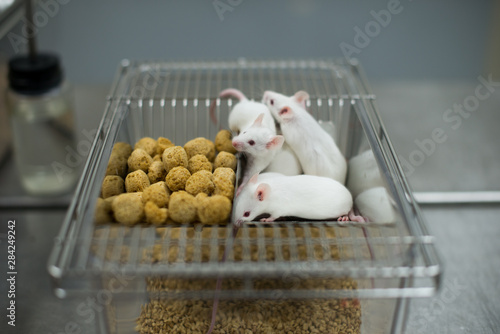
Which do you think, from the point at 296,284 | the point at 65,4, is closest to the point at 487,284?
the point at 296,284

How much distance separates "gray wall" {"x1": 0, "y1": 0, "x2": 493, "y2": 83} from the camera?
161 centimetres

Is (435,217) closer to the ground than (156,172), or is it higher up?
closer to the ground

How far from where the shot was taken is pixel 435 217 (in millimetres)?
1037

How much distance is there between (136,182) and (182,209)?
0.33 ft

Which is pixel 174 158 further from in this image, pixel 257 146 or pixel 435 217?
pixel 435 217

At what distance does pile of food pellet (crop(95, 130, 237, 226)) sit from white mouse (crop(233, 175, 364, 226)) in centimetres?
3

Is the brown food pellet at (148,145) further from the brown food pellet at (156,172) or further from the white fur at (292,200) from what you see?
the white fur at (292,200)

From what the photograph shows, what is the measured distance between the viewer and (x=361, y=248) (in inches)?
25.1

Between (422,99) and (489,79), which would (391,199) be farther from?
(489,79)

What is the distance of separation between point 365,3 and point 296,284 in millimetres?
1195

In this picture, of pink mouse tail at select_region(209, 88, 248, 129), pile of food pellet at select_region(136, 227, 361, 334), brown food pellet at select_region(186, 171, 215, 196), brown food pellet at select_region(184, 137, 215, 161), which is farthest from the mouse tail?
pile of food pellet at select_region(136, 227, 361, 334)

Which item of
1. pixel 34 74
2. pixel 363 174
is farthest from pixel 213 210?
pixel 34 74

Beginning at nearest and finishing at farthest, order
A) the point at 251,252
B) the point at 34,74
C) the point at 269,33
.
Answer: the point at 251,252
the point at 34,74
the point at 269,33

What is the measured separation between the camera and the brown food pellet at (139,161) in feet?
2.51
